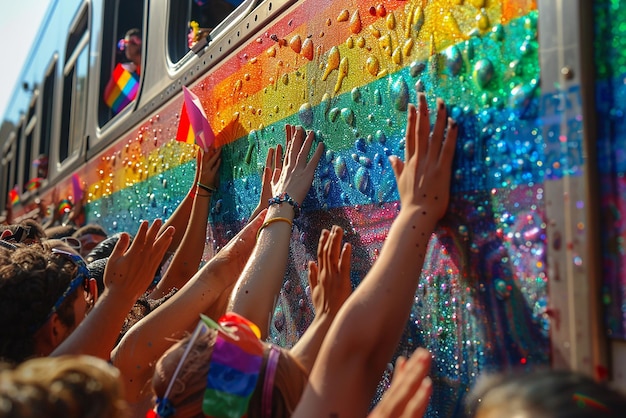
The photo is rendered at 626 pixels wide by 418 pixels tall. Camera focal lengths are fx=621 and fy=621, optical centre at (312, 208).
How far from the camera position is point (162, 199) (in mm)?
2559

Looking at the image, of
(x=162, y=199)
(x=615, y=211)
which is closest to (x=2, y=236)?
(x=162, y=199)

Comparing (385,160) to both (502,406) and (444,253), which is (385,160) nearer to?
(444,253)

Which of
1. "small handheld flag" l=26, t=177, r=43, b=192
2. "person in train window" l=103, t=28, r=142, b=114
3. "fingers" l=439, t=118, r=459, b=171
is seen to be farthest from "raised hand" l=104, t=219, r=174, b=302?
"small handheld flag" l=26, t=177, r=43, b=192

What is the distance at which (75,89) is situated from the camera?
430 cm

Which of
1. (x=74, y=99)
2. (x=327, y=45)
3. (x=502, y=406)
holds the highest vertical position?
(x=74, y=99)

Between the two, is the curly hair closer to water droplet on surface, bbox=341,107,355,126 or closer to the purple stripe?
the purple stripe

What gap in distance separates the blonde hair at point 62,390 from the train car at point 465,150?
0.42m

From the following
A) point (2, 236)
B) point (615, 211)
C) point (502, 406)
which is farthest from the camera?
point (2, 236)

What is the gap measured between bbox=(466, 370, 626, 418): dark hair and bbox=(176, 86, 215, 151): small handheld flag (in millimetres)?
1541

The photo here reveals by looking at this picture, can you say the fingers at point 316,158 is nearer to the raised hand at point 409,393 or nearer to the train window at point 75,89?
the raised hand at point 409,393

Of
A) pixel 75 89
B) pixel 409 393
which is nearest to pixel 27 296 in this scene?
pixel 409 393

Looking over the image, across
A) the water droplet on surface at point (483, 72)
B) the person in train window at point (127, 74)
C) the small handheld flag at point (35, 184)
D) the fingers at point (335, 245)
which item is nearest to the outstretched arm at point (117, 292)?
the fingers at point (335, 245)

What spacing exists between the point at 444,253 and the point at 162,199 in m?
1.69

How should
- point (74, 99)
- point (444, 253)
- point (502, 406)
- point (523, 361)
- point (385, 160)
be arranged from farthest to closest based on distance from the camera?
point (74, 99) < point (385, 160) < point (444, 253) < point (523, 361) < point (502, 406)
